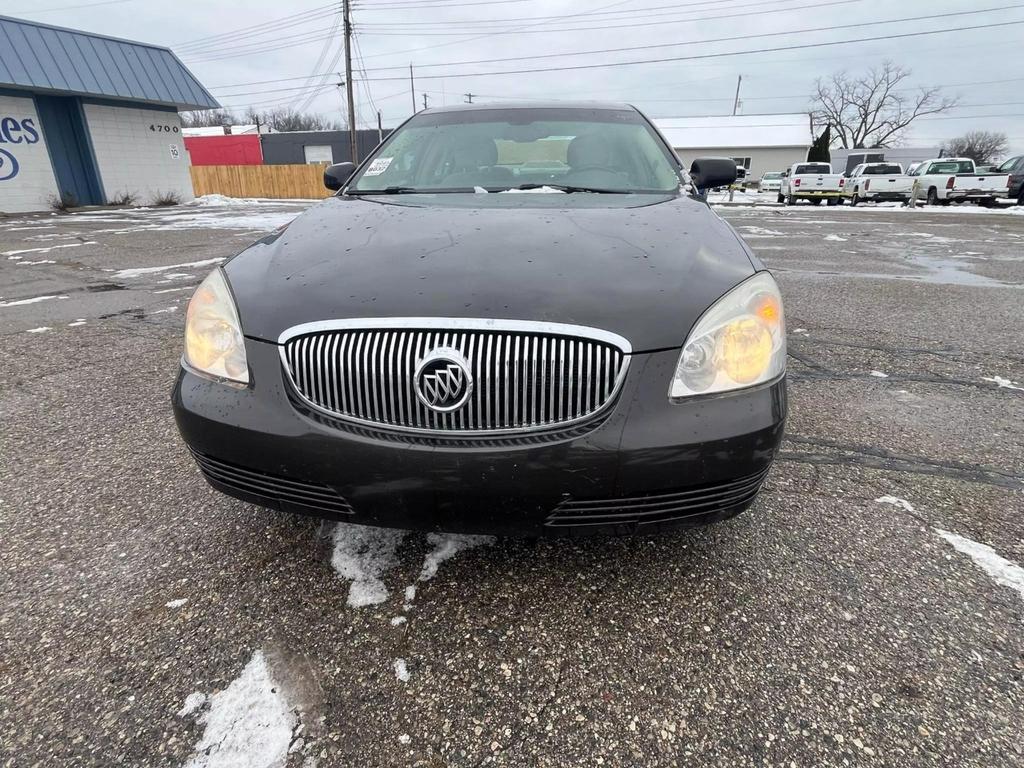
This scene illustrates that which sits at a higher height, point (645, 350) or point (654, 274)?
point (654, 274)

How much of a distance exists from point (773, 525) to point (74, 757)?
2.01 metres

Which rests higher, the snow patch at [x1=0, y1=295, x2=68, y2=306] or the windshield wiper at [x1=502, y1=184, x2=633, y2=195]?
the windshield wiper at [x1=502, y1=184, x2=633, y2=195]

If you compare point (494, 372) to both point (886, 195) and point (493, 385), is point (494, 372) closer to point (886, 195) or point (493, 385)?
point (493, 385)

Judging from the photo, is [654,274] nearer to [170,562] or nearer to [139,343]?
[170,562]

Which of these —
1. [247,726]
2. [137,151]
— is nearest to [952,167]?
[247,726]

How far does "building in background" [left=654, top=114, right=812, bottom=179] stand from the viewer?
156 feet

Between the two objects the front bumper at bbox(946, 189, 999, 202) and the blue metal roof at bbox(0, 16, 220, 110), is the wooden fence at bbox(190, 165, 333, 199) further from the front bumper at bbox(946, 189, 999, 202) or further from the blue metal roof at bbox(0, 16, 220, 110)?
the front bumper at bbox(946, 189, 999, 202)

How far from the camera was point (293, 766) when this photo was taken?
1211mm

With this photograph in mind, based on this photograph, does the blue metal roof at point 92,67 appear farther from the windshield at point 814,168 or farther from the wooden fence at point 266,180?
the windshield at point 814,168

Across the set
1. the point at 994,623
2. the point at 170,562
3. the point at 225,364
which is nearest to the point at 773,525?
the point at 994,623

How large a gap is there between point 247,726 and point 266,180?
1281 inches

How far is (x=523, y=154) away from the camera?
290cm

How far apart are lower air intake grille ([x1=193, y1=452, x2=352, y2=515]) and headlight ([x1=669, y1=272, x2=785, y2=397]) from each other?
910 mm

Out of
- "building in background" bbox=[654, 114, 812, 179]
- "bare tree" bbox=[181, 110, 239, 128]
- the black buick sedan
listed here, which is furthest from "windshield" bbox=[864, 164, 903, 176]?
"bare tree" bbox=[181, 110, 239, 128]
